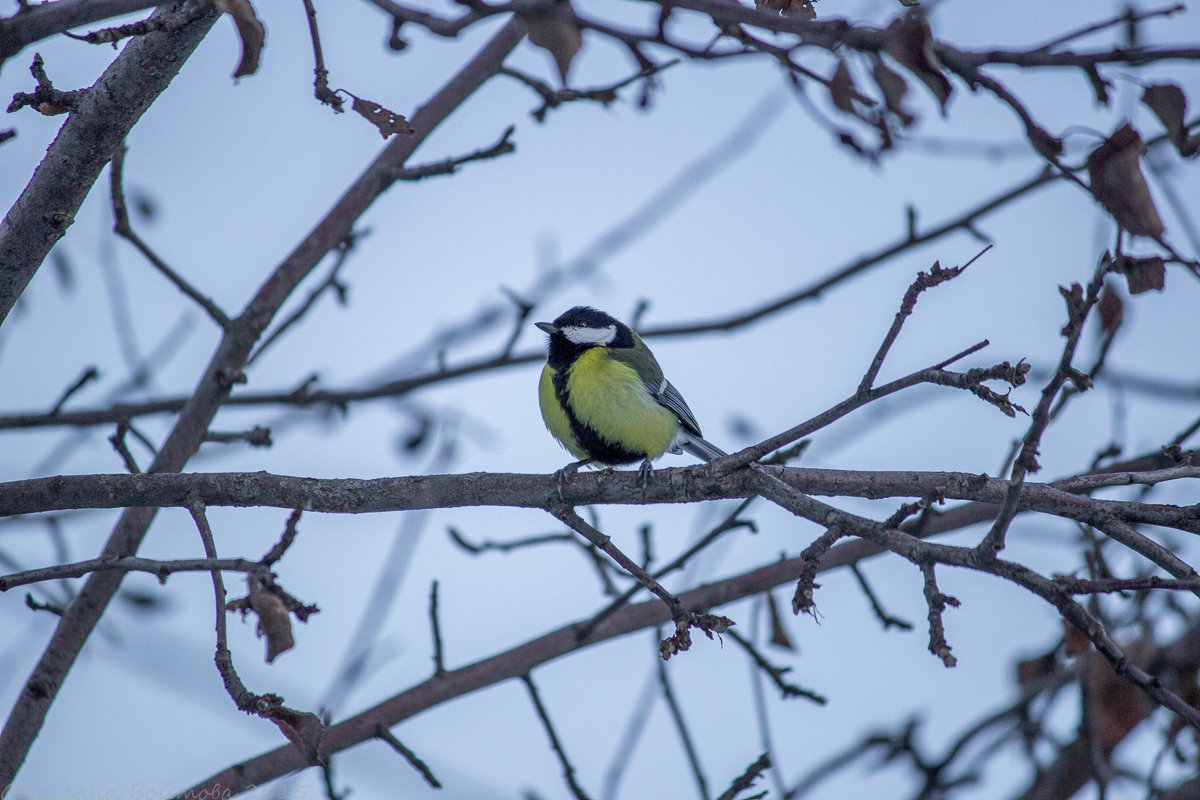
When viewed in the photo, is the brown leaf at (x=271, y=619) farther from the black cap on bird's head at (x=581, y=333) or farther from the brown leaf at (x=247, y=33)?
the black cap on bird's head at (x=581, y=333)

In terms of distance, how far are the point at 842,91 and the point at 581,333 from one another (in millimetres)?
3387

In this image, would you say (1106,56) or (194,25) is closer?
(1106,56)

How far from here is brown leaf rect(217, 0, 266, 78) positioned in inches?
59.6

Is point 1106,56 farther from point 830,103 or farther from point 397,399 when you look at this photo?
point 397,399

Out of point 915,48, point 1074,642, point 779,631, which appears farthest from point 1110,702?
point 915,48

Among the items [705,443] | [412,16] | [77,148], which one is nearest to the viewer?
[412,16]

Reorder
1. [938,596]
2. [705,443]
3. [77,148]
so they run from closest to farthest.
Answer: [938,596]
[77,148]
[705,443]

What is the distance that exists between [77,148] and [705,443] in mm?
3093

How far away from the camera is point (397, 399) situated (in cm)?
427

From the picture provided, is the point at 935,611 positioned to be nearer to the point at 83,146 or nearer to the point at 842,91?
the point at 842,91

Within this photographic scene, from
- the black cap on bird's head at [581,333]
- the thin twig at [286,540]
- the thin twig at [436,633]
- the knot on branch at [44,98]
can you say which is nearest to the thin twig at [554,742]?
the thin twig at [436,633]

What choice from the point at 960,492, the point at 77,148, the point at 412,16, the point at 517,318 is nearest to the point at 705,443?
the point at 517,318

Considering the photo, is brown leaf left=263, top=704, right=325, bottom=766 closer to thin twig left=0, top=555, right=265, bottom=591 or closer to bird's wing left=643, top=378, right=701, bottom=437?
thin twig left=0, top=555, right=265, bottom=591

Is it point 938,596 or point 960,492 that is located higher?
point 960,492
